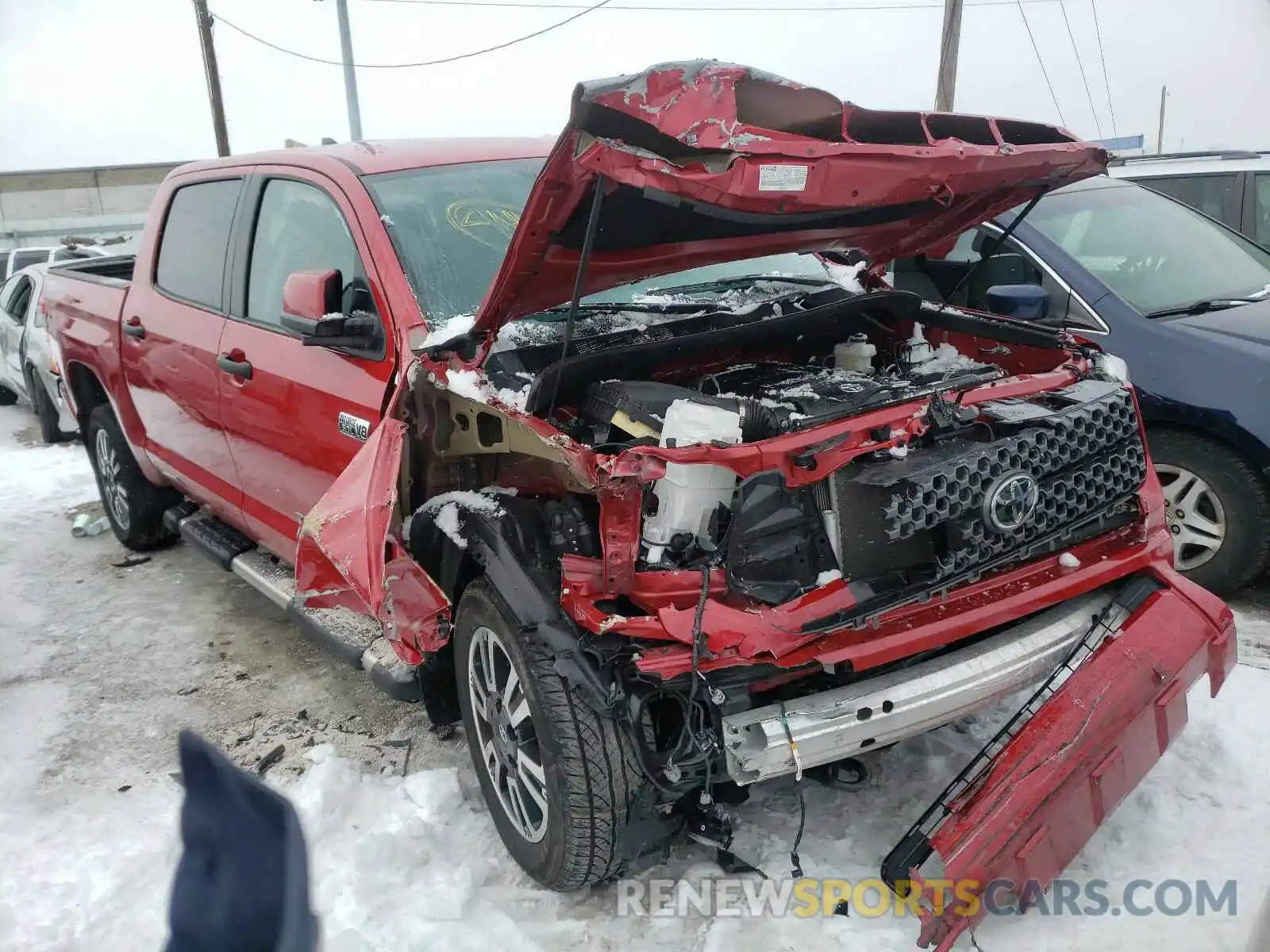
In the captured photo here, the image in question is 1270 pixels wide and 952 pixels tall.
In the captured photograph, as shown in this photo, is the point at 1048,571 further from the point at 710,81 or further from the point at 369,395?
the point at 369,395

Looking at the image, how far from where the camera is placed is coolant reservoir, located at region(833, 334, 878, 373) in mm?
3318

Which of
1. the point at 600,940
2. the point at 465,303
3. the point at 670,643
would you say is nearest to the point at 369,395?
the point at 465,303

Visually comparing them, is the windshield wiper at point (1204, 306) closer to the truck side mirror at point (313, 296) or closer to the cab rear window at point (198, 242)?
the truck side mirror at point (313, 296)

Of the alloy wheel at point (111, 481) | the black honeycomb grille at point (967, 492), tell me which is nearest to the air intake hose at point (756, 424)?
the black honeycomb grille at point (967, 492)

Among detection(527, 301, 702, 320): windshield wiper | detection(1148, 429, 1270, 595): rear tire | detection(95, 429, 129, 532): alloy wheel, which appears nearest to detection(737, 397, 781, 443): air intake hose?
detection(527, 301, 702, 320): windshield wiper

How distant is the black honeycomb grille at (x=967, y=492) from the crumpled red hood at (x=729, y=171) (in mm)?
722

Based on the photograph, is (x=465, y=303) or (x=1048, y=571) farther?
(x=465, y=303)

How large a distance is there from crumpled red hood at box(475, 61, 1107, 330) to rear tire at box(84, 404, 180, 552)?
12.2 feet

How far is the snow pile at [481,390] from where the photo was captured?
255cm

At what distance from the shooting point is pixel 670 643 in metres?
2.22

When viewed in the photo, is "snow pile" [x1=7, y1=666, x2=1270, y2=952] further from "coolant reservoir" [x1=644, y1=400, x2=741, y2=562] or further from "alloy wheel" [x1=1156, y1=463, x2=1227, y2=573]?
"coolant reservoir" [x1=644, y1=400, x2=741, y2=562]

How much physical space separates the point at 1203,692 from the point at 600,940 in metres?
2.32

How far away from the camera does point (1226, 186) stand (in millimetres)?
6230

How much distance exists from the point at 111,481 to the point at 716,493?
4.78 m
